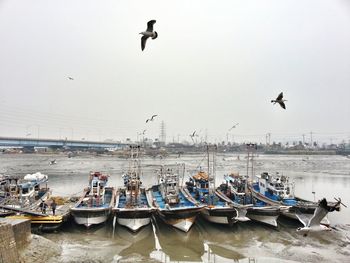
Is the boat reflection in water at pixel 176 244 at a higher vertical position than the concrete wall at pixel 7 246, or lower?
lower

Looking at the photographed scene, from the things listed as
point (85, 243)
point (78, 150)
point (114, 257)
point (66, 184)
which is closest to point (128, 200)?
point (85, 243)

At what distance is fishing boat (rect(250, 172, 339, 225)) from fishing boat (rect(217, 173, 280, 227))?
2.29ft

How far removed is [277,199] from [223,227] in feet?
20.6

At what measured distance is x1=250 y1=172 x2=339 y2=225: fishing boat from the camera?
69.4 ft

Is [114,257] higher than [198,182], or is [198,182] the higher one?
[198,182]

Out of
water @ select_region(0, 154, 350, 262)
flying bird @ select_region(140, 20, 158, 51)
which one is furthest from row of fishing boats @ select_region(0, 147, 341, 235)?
flying bird @ select_region(140, 20, 158, 51)

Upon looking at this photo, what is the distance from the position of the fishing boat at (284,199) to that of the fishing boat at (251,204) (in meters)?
0.70

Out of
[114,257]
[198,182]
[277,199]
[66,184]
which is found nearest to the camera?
[114,257]

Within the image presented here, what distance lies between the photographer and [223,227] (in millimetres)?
21047

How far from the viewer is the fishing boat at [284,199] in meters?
21.2

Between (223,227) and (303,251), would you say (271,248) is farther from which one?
(223,227)

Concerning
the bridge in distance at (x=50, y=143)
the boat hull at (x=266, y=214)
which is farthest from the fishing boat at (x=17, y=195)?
the bridge in distance at (x=50, y=143)

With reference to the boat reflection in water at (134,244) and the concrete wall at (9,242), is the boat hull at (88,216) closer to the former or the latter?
the boat reflection in water at (134,244)

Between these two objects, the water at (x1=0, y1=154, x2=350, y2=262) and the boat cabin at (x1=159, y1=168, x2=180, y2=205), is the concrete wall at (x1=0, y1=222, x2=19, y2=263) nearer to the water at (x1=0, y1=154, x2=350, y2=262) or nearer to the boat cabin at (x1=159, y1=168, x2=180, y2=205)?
the water at (x1=0, y1=154, x2=350, y2=262)
